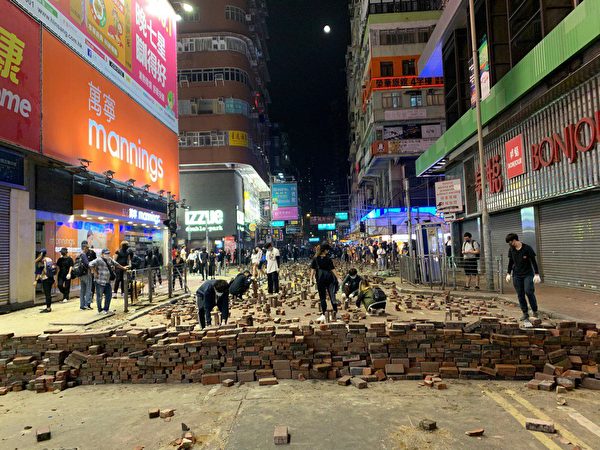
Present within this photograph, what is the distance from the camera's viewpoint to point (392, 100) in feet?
138

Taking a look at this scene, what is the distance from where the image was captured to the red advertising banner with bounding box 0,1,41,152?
11.0 meters

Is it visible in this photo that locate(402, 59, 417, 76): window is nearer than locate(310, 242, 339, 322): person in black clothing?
No

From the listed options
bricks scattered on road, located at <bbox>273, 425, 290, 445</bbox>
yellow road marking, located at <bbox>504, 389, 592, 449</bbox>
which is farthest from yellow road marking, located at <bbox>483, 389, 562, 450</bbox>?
bricks scattered on road, located at <bbox>273, 425, 290, 445</bbox>

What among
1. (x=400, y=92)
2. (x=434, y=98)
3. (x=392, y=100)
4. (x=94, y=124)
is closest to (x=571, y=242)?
(x=94, y=124)

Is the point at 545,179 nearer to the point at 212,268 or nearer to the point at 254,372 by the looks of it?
the point at 254,372

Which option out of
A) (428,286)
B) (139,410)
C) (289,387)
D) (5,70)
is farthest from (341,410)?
(5,70)

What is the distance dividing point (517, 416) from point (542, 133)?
37.3ft

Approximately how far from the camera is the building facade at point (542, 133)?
10492 millimetres

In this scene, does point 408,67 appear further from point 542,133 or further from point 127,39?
point 542,133

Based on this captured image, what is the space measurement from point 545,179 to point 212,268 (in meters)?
15.7

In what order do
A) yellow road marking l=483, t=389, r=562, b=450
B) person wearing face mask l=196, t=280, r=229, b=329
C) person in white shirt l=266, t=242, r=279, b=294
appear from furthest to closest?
person in white shirt l=266, t=242, r=279, b=294
person wearing face mask l=196, t=280, r=229, b=329
yellow road marking l=483, t=389, r=562, b=450

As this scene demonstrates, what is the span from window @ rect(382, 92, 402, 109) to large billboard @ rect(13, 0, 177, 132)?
23.6 meters

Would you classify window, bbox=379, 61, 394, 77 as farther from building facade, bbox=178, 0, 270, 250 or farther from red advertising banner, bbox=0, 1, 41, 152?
red advertising banner, bbox=0, 1, 41, 152

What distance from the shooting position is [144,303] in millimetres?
12461
